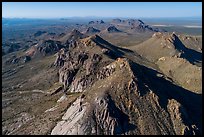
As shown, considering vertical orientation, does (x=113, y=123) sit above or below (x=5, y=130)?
above

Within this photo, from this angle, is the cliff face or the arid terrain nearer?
the cliff face

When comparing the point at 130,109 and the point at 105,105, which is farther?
the point at 130,109

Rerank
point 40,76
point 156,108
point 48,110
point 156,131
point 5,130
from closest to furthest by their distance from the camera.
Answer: point 156,131, point 156,108, point 5,130, point 48,110, point 40,76

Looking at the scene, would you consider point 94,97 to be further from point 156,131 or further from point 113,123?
point 156,131

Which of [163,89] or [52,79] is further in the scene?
[52,79]

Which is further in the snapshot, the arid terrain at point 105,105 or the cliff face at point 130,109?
the arid terrain at point 105,105

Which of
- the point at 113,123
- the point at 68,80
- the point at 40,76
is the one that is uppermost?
the point at 113,123

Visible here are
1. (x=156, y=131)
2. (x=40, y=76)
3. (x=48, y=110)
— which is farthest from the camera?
(x=40, y=76)

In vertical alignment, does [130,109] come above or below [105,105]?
below

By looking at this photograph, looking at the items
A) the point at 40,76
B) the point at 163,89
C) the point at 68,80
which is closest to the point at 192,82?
the point at 163,89
